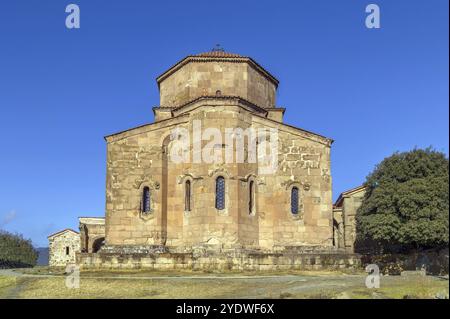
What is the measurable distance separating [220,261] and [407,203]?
9973 mm

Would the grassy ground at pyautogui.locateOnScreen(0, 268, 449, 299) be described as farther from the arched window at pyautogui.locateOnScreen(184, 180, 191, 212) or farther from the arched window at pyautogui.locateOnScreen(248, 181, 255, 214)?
the arched window at pyautogui.locateOnScreen(248, 181, 255, 214)

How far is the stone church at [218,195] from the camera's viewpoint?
82.9 ft

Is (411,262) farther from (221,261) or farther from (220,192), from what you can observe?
(220,192)

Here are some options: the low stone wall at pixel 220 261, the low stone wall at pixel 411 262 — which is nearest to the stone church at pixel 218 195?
the low stone wall at pixel 220 261

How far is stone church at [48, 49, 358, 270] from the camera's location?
82.9 ft

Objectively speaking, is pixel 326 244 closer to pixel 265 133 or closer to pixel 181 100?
pixel 265 133

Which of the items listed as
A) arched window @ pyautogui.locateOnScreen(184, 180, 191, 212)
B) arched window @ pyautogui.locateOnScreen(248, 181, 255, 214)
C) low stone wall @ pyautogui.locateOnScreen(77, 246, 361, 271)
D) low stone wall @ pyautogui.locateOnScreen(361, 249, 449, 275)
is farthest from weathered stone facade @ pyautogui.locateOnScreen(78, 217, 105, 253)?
low stone wall @ pyautogui.locateOnScreen(361, 249, 449, 275)

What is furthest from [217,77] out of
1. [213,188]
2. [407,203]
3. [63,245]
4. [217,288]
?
[63,245]

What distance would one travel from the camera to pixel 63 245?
51.4 metres

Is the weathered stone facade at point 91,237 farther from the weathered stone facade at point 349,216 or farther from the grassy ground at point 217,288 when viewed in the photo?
the weathered stone facade at point 349,216

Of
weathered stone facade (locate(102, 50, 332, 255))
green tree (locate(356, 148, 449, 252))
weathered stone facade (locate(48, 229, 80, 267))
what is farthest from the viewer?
weathered stone facade (locate(48, 229, 80, 267))

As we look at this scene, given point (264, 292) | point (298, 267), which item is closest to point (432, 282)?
point (264, 292)

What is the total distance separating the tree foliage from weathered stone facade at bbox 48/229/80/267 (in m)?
2.19
